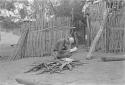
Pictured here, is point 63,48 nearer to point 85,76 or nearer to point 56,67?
point 56,67

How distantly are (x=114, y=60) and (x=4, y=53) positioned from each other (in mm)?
8207

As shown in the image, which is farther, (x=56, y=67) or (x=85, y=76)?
(x=56, y=67)

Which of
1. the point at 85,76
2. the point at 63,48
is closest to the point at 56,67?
the point at 63,48

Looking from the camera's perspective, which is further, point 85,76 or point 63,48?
point 63,48

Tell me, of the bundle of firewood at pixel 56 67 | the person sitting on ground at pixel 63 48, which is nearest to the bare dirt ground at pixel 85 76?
the bundle of firewood at pixel 56 67

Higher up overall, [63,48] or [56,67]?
[63,48]

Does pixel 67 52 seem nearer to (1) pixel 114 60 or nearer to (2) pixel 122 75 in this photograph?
(1) pixel 114 60

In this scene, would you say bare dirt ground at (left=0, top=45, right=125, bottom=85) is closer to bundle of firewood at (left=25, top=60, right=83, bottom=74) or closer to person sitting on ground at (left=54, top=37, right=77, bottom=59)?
bundle of firewood at (left=25, top=60, right=83, bottom=74)

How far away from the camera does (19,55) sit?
42.9 ft

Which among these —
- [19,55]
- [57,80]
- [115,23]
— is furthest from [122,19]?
[57,80]

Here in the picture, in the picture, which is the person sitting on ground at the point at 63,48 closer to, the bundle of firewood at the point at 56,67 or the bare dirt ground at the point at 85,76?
the bundle of firewood at the point at 56,67

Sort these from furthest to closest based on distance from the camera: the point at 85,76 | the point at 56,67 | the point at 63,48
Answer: the point at 63,48, the point at 56,67, the point at 85,76

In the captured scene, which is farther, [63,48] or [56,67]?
[63,48]

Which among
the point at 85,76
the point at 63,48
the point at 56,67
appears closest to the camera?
the point at 85,76
